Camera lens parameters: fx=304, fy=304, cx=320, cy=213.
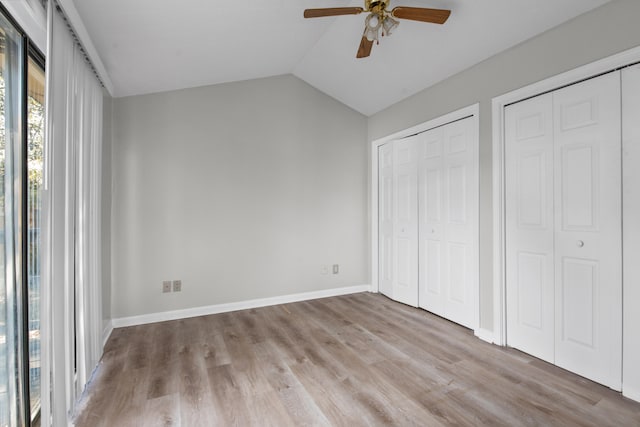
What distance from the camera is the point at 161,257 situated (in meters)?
3.23

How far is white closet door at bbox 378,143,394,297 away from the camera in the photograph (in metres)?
3.98

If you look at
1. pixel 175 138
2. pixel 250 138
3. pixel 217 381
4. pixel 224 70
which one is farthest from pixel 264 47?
pixel 217 381

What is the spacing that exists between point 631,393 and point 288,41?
3.76 metres

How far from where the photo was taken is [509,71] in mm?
2518

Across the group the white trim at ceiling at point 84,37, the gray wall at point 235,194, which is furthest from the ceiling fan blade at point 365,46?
the white trim at ceiling at point 84,37

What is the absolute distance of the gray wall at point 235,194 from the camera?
10.3 feet

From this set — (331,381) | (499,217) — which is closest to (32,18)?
(331,381)

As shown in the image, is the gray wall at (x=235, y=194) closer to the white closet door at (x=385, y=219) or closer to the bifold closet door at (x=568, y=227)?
the white closet door at (x=385, y=219)

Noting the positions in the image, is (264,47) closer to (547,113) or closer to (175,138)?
(175,138)

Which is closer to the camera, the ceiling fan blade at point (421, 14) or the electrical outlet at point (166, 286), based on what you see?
the ceiling fan blade at point (421, 14)

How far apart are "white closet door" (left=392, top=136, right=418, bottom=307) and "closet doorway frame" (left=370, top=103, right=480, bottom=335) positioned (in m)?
0.15

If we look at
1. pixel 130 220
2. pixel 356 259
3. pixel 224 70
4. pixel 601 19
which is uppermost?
pixel 224 70

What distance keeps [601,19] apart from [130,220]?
415 centimetres

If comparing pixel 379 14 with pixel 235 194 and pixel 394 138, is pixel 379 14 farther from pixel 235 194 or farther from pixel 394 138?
pixel 235 194
